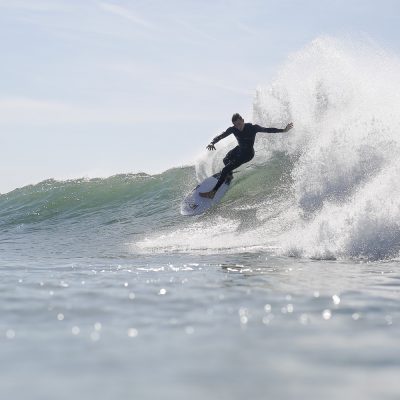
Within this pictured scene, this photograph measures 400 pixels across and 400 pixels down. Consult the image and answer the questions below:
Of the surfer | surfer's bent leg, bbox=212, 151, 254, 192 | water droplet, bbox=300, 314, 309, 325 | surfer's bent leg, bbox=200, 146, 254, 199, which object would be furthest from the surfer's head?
water droplet, bbox=300, 314, 309, 325

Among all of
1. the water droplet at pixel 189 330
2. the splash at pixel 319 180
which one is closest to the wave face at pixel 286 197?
the splash at pixel 319 180

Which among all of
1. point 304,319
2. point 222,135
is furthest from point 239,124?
point 304,319

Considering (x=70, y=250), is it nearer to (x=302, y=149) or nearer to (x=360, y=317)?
(x=302, y=149)

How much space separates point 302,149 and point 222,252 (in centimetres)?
762

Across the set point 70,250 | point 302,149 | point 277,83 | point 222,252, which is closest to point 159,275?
point 222,252

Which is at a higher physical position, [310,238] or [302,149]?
[302,149]

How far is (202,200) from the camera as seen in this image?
15031 millimetres

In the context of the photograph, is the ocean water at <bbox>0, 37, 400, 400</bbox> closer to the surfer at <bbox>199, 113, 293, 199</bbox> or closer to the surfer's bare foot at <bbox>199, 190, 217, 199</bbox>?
the surfer's bare foot at <bbox>199, 190, 217, 199</bbox>

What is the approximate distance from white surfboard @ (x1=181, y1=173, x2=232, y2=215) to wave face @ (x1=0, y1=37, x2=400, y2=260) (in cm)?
32

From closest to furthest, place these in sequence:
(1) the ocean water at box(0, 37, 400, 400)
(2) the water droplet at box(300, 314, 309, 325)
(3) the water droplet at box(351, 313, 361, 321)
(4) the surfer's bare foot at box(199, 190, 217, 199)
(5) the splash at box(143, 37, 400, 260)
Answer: (1) the ocean water at box(0, 37, 400, 400) < (2) the water droplet at box(300, 314, 309, 325) < (3) the water droplet at box(351, 313, 361, 321) < (5) the splash at box(143, 37, 400, 260) < (4) the surfer's bare foot at box(199, 190, 217, 199)

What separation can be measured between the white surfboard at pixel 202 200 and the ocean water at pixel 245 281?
0.34m

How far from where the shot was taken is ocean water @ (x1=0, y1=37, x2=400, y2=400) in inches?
128

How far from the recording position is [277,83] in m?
19.1

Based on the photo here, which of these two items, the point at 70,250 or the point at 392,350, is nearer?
the point at 392,350
